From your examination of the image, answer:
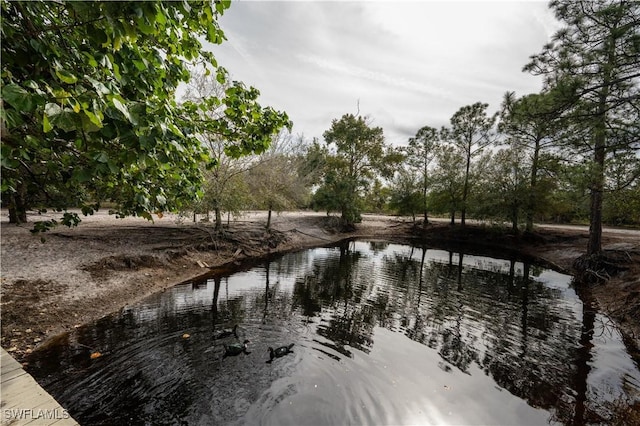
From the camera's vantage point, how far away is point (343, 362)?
6289 mm

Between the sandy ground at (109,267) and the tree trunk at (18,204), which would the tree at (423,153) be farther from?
the tree trunk at (18,204)

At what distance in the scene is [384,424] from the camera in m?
4.64

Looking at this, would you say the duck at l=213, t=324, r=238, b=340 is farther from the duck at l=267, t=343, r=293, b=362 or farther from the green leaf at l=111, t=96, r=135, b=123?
the green leaf at l=111, t=96, r=135, b=123

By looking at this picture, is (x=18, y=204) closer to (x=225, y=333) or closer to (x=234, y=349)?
(x=225, y=333)

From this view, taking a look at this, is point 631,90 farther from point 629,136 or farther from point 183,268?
point 183,268

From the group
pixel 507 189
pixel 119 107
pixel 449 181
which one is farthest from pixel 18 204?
pixel 449 181

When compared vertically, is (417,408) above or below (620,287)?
below

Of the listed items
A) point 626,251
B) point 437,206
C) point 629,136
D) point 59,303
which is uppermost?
point 629,136

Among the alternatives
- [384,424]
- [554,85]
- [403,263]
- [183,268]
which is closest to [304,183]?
[403,263]

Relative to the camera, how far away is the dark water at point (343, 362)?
4.82 meters

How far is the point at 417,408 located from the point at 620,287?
37.3 feet

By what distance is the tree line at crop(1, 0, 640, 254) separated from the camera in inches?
81.4

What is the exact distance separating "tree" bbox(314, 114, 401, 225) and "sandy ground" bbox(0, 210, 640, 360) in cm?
A: 1049

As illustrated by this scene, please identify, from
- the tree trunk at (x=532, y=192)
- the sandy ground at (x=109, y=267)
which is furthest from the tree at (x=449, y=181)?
the sandy ground at (x=109, y=267)
